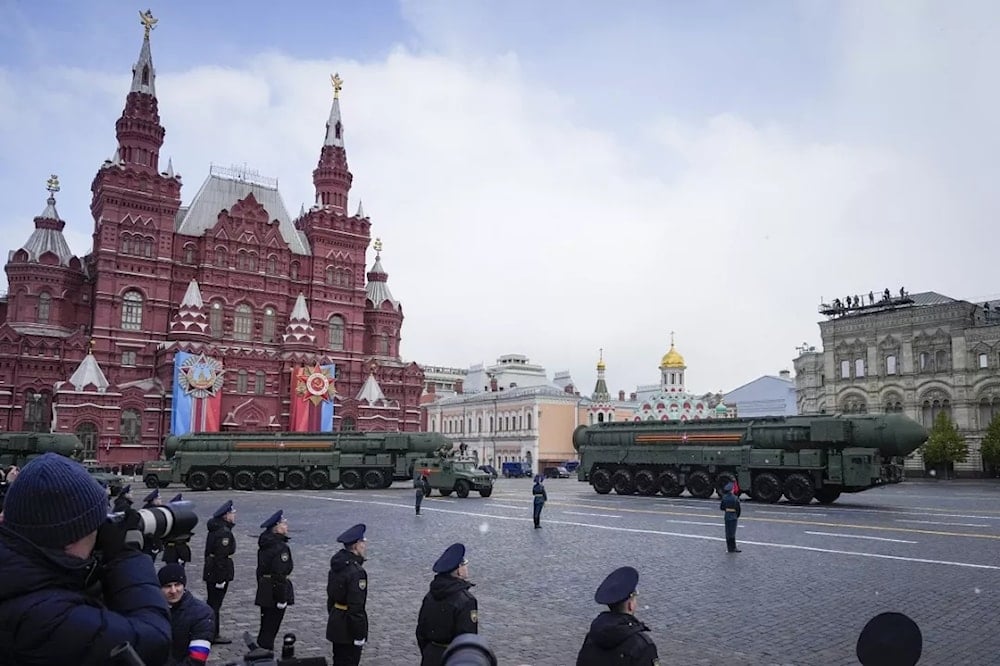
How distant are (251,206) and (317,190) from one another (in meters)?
6.11

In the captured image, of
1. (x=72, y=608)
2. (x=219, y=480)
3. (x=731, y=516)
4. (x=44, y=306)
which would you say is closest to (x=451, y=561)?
(x=72, y=608)

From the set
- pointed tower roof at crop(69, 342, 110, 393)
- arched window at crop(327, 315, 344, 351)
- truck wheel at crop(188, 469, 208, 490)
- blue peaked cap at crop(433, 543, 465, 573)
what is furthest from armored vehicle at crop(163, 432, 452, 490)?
blue peaked cap at crop(433, 543, 465, 573)

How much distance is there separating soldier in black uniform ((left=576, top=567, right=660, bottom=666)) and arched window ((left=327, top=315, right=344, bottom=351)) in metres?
58.1

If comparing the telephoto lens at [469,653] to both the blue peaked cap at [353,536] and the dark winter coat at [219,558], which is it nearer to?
the blue peaked cap at [353,536]

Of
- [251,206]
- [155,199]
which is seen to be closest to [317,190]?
[251,206]

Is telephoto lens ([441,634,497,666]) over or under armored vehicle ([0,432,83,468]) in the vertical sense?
over

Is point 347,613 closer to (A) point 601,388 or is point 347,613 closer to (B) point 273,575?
(B) point 273,575

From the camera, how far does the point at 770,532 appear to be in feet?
64.6

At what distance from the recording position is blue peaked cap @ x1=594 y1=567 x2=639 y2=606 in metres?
4.64

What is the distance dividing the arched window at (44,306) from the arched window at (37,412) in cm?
540

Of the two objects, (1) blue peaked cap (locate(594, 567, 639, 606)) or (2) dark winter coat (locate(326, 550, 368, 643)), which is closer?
(1) blue peaked cap (locate(594, 567, 639, 606))

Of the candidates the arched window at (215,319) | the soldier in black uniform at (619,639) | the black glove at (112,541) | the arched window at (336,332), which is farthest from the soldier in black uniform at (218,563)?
the arched window at (336,332)

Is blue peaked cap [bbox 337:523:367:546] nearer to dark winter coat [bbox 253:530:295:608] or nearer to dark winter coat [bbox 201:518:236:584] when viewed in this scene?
dark winter coat [bbox 253:530:295:608]

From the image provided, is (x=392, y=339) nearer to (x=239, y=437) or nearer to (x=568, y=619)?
(x=239, y=437)
